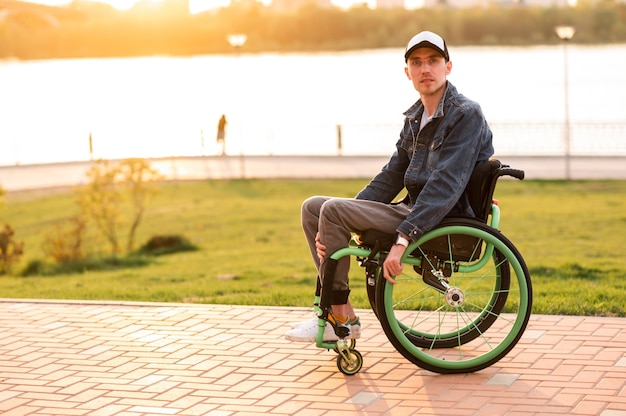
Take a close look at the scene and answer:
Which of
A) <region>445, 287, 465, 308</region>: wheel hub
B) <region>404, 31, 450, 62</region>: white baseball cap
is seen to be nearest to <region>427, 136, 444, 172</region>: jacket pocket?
<region>404, 31, 450, 62</region>: white baseball cap

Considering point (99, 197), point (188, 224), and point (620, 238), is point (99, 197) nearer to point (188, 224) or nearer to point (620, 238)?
point (188, 224)

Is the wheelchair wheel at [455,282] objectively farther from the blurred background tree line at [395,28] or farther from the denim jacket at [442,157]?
the blurred background tree line at [395,28]

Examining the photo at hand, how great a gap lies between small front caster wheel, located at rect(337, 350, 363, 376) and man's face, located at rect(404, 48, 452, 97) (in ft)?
3.99

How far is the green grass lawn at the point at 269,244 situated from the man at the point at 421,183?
1626mm

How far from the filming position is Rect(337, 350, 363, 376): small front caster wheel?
4.66 meters

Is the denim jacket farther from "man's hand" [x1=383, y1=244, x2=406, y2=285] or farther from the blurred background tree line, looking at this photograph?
the blurred background tree line

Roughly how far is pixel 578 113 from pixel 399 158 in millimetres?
44834

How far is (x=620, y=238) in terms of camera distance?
1136 cm

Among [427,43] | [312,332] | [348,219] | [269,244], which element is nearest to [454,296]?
[348,219]

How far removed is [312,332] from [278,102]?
6189 centimetres

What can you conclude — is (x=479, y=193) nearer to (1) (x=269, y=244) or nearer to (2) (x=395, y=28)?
(1) (x=269, y=244)

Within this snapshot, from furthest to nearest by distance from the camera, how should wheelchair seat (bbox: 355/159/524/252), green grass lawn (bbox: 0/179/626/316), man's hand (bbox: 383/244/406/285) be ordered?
1. green grass lawn (bbox: 0/179/626/316)
2. wheelchair seat (bbox: 355/159/524/252)
3. man's hand (bbox: 383/244/406/285)

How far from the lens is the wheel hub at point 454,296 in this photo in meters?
4.62

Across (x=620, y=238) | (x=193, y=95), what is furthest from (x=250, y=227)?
(x=193, y=95)
